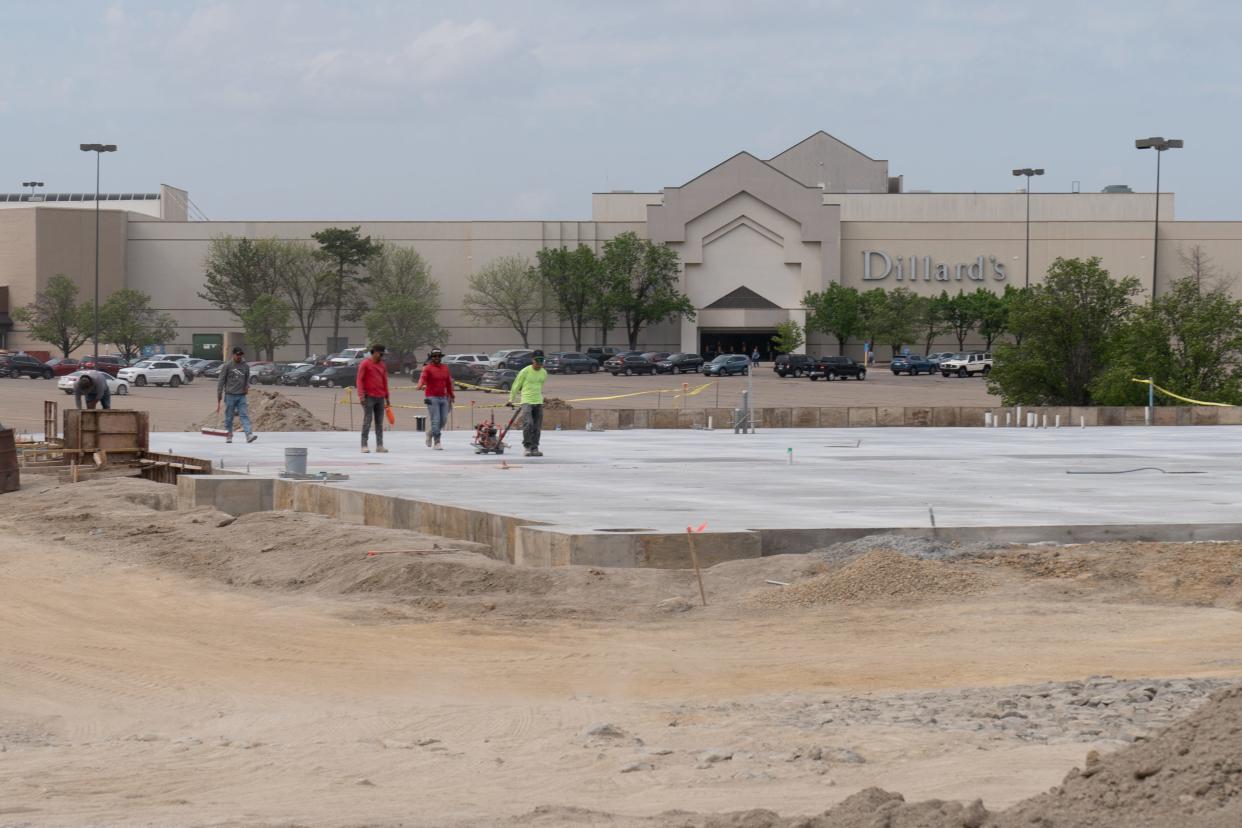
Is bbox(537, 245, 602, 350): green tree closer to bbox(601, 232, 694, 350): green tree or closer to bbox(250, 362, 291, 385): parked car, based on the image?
bbox(601, 232, 694, 350): green tree

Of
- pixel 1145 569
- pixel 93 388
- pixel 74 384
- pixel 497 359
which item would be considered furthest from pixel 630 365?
pixel 1145 569

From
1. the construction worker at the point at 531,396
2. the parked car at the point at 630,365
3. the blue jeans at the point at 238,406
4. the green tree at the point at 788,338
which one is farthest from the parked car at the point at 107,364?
the construction worker at the point at 531,396

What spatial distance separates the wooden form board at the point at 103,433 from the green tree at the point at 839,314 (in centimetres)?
7760

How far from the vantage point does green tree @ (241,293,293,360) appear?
9856cm

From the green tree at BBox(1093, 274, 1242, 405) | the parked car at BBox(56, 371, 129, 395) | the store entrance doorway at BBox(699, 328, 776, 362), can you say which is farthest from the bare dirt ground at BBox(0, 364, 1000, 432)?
the store entrance doorway at BBox(699, 328, 776, 362)

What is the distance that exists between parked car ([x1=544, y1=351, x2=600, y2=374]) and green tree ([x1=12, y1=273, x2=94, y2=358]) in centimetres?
2981

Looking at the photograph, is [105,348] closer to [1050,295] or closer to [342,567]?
[1050,295]

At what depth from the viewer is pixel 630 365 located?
8919cm

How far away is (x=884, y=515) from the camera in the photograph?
1530 centimetres

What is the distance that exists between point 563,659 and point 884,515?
19.8 feet

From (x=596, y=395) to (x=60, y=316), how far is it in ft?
149

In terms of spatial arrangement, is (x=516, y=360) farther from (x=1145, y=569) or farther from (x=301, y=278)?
(x=1145, y=569)

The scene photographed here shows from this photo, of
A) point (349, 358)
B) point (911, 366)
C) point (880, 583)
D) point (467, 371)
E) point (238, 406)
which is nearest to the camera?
point (880, 583)

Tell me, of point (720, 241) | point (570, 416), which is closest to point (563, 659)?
point (570, 416)
